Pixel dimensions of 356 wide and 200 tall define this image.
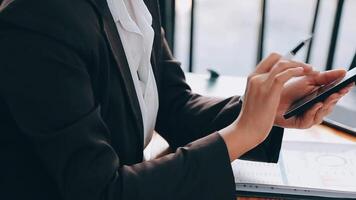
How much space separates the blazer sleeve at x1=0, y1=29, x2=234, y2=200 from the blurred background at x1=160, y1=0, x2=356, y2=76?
4.51 feet

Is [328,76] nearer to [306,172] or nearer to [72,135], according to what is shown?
[306,172]

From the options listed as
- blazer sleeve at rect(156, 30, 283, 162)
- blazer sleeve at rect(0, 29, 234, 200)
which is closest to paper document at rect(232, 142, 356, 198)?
blazer sleeve at rect(156, 30, 283, 162)

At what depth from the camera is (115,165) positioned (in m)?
0.67

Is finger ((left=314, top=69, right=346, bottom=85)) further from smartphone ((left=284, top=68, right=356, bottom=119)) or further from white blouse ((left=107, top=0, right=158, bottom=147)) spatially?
white blouse ((left=107, top=0, right=158, bottom=147))

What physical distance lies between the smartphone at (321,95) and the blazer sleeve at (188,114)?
12 cm

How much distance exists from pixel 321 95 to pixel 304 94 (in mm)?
98

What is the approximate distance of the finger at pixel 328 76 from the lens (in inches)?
33.6

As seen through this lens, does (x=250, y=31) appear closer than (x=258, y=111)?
No

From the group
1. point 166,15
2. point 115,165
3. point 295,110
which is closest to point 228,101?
point 295,110

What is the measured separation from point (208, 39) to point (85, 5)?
11.6 feet

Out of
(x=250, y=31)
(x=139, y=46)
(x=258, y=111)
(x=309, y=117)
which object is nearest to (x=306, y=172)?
(x=309, y=117)

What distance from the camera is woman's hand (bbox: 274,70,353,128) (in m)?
0.87

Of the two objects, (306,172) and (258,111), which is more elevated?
(258,111)

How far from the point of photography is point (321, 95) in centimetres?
81
